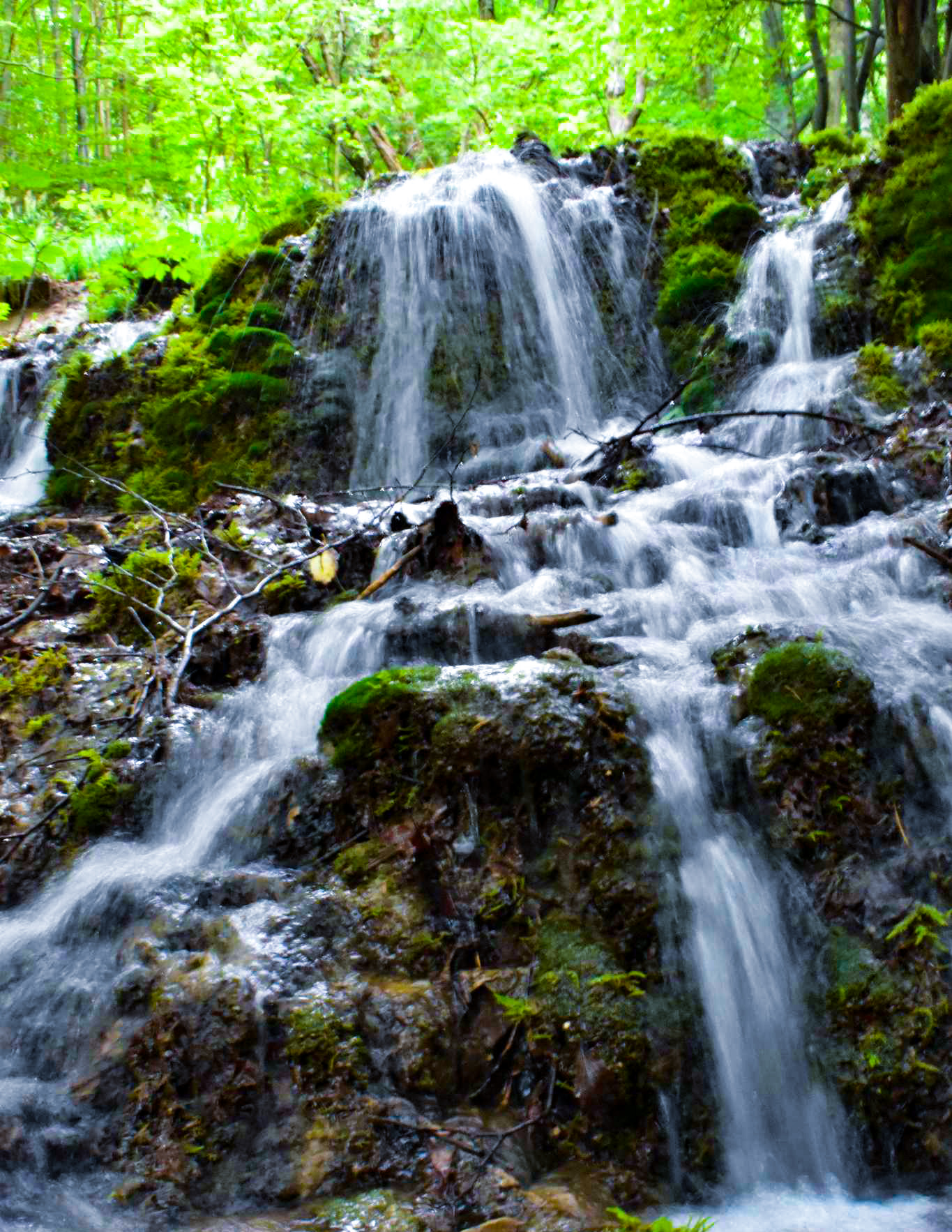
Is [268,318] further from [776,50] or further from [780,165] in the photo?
[776,50]

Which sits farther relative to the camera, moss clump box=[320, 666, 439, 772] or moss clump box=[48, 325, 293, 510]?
moss clump box=[48, 325, 293, 510]

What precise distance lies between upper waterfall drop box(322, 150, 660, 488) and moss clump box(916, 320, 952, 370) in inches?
113

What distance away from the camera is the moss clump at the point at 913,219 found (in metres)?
7.43

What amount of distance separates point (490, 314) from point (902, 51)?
15.6ft

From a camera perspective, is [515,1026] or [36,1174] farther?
[515,1026]

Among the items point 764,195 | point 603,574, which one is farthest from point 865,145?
point 603,574

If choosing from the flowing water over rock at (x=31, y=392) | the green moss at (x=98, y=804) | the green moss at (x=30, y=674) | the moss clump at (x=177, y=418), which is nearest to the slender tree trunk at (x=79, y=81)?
the flowing water over rock at (x=31, y=392)

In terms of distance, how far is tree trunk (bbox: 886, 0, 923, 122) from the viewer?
8.41m

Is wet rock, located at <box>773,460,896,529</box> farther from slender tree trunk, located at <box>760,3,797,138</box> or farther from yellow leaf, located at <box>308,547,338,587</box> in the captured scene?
slender tree trunk, located at <box>760,3,797,138</box>

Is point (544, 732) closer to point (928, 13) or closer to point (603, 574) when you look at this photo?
point (603, 574)

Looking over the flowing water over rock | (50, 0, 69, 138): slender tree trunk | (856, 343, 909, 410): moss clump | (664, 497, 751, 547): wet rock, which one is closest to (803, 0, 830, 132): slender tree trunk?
(856, 343, 909, 410): moss clump

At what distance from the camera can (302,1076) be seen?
98.3 inches

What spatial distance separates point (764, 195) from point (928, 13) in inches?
89.3

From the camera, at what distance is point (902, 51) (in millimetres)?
8664
